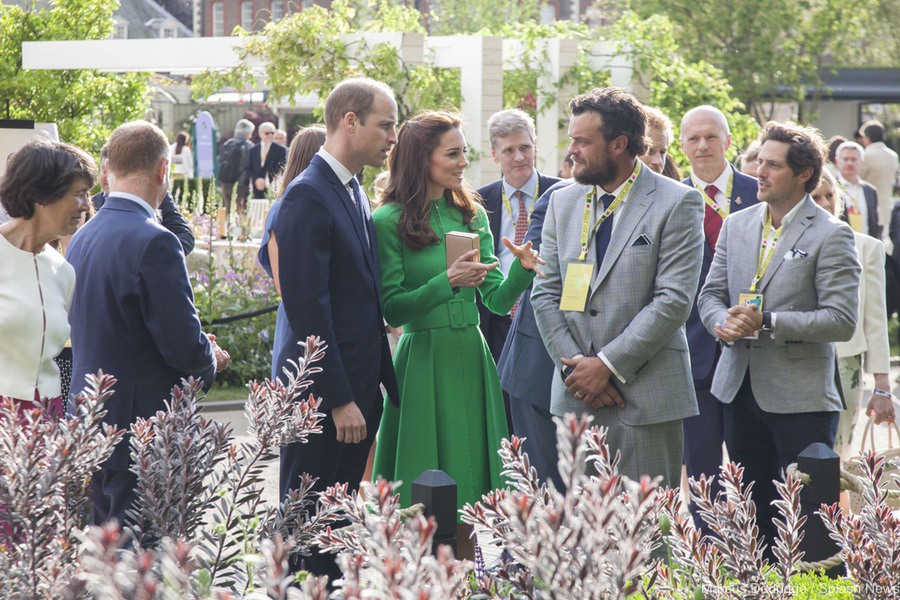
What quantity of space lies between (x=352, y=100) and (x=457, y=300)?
0.97 m

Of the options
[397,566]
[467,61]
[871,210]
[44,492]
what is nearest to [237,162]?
[467,61]

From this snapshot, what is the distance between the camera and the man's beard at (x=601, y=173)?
3977 millimetres

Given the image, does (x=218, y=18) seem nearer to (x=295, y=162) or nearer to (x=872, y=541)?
(x=295, y=162)

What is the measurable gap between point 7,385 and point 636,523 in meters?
2.53

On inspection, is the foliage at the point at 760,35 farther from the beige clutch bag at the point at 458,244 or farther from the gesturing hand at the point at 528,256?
the gesturing hand at the point at 528,256

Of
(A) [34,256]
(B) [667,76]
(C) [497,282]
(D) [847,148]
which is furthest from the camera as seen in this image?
(B) [667,76]

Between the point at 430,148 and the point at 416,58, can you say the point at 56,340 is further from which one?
the point at 416,58

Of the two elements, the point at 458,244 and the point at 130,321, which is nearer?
the point at 130,321

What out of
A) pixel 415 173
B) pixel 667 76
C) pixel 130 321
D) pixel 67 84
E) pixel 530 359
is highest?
pixel 667 76

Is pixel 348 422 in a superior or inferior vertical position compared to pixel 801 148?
inferior

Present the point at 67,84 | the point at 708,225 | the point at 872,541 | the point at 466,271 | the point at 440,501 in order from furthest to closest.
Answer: the point at 67,84, the point at 708,225, the point at 466,271, the point at 440,501, the point at 872,541

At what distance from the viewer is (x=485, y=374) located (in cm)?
468

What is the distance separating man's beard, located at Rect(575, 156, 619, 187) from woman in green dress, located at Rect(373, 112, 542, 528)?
1.78ft

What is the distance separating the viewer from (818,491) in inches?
126
